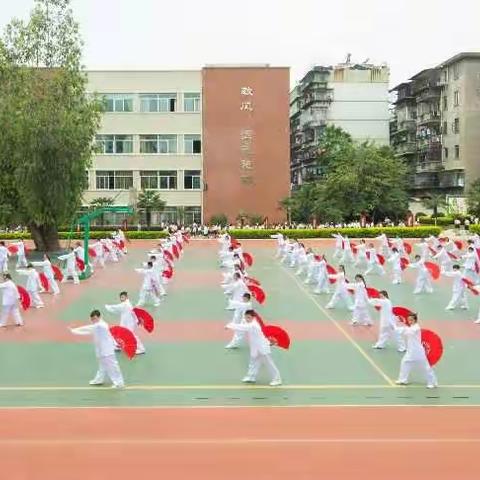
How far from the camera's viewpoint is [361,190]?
164 feet

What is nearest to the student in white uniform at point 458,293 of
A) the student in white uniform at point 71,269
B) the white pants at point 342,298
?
the white pants at point 342,298

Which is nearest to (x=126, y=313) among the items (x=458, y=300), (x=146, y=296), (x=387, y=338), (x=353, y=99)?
(x=387, y=338)

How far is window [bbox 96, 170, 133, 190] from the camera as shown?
55.3m

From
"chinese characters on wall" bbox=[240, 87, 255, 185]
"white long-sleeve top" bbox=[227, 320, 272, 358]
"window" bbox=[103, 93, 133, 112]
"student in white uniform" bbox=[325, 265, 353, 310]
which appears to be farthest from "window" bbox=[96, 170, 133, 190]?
"white long-sleeve top" bbox=[227, 320, 272, 358]

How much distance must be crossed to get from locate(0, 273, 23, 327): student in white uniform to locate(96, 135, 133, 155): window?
1545 inches

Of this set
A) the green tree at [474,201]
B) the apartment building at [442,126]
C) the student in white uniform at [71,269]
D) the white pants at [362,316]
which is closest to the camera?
the white pants at [362,316]

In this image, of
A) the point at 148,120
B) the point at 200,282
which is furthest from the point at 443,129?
the point at 200,282

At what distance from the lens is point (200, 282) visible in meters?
24.7

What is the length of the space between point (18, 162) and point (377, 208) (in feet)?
91.9

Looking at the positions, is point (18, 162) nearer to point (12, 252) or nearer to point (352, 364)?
point (12, 252)

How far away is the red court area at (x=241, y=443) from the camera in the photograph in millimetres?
7586

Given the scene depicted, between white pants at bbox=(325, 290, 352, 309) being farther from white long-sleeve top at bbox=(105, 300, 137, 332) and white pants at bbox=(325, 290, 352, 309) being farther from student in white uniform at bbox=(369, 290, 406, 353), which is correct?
white long-sleeve top at bbox=(105, 300, 137, 332)

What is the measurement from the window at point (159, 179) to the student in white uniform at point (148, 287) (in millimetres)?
35703

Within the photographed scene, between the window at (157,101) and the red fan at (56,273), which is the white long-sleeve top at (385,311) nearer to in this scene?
the red fan at (56,273)
